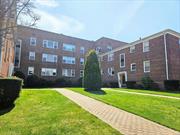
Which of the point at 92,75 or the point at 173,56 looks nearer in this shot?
the point at 92,75

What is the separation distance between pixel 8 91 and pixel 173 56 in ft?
62.1

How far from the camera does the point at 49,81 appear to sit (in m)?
29.9

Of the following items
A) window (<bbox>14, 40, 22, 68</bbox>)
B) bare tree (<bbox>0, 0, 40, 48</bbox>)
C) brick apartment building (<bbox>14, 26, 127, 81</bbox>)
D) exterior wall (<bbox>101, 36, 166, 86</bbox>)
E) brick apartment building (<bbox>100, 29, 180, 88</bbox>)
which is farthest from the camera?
brick apartment building (<bbox>14, 26, 127, 81</bbox>)

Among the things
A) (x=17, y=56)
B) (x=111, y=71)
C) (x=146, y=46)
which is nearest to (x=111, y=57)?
(x=111, y=71)

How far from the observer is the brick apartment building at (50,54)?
29925 mm

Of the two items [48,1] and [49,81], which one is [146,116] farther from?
[49,81]

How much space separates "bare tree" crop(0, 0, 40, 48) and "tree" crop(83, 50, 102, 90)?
924cm

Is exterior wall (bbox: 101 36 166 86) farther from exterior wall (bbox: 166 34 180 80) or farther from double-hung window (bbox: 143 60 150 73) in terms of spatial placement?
exterior wall (bbox: 166 34 180 80)

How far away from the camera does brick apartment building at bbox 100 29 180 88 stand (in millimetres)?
19625

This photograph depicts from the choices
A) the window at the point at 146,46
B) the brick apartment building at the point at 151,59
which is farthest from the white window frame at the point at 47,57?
the window at the point at 146,46

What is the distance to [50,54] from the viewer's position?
32594 millimetres

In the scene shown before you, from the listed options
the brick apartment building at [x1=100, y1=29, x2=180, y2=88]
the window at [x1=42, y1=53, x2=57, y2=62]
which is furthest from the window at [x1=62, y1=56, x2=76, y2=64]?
the brick apartment building at [x1=100, y1=29, x2=180, y2=88]

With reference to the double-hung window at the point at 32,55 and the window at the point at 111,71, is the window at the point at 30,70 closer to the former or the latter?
the double-hung window at the point at 32,55

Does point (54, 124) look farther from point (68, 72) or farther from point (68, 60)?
point (68, 60)
